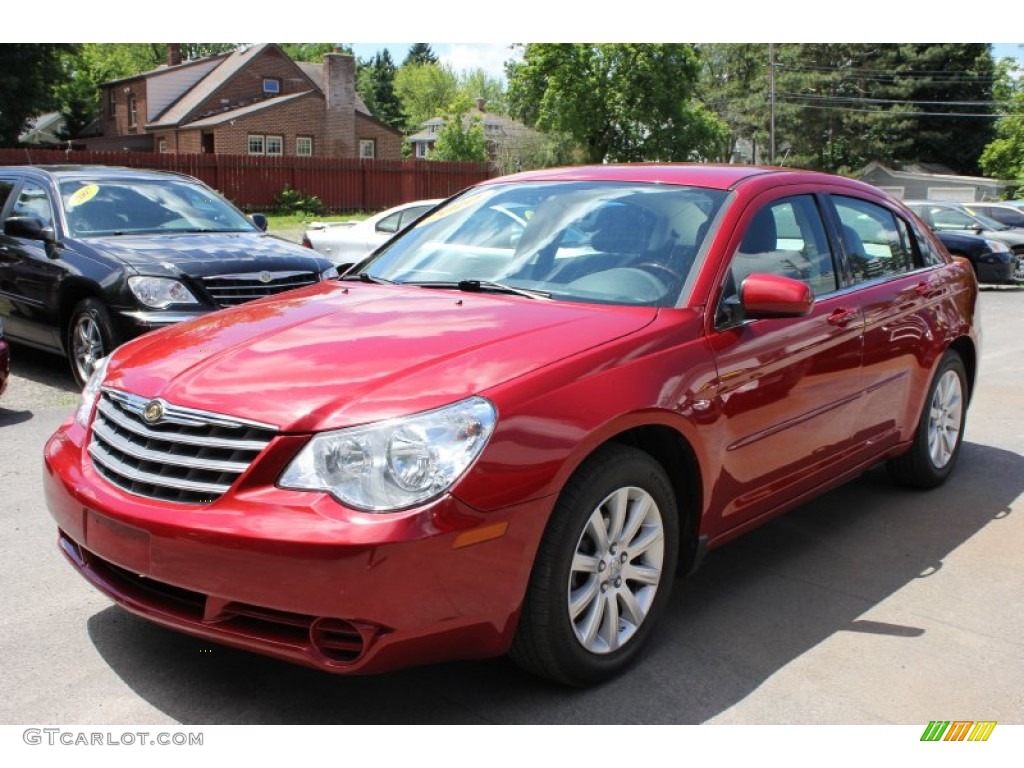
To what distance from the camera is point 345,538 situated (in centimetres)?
270

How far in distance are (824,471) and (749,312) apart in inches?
40.0

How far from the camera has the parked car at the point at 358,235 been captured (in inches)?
486

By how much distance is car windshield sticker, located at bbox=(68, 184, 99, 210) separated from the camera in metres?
8.25

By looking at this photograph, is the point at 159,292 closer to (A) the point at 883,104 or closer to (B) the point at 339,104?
(B) the point at 339,104

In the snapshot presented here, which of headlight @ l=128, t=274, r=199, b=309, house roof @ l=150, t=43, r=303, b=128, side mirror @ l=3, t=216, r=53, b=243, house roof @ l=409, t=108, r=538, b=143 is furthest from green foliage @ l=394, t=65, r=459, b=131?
headlight @ l=128, t=274, r=199, b=309

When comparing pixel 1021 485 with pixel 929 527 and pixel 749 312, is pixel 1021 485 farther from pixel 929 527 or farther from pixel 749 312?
pixel 749 312

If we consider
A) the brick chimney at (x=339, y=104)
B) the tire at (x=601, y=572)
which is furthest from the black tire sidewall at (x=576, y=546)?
the brick chimney at (x=339, y=104)

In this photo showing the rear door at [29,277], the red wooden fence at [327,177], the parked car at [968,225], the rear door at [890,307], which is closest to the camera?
the rear door at [890,307]

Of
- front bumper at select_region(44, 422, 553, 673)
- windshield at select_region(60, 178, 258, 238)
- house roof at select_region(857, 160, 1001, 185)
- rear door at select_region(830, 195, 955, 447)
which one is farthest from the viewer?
house roof at select_region(857, 160, 1001, 185)

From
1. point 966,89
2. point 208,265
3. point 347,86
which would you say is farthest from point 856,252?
point 966,89

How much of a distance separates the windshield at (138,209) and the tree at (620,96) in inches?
1743

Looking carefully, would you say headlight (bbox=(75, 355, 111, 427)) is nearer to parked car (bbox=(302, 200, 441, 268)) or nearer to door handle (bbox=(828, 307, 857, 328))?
door handle (bbox=(828, 307, 857, 328))

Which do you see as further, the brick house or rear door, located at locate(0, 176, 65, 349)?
the brick house

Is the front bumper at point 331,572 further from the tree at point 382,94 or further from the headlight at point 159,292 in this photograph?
the tree at point 382,94
